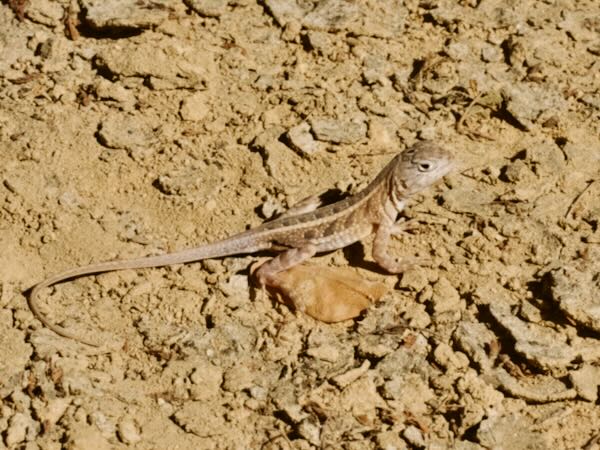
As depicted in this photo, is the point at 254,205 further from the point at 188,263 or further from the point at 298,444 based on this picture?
the point at 298,444

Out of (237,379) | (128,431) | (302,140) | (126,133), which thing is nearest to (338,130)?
(302,140)

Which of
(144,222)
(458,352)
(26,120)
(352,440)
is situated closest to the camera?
(352,440)

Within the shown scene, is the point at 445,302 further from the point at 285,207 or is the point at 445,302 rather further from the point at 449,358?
the point at 285,207

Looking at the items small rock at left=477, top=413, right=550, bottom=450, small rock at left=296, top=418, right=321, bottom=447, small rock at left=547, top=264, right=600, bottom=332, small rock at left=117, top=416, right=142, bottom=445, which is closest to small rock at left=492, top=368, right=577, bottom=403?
small rock at left=477, top=413, right=550, bottom=450

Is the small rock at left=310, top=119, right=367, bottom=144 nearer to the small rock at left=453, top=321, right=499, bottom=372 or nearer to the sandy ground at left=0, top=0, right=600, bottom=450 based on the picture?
the sandy ground at left=0, top=0, right=600, bottom=450

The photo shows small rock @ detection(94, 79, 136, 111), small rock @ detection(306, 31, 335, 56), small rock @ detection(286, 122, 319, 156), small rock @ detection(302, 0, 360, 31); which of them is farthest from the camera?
small rock @ detection(302, 0, 360, 31)

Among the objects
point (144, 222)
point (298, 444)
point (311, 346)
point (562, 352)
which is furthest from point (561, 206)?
point (144, 222)

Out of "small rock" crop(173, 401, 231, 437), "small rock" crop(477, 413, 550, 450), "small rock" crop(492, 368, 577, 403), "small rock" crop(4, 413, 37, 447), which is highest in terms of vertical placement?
"small rock" crop(492, 368, 577, 403)
